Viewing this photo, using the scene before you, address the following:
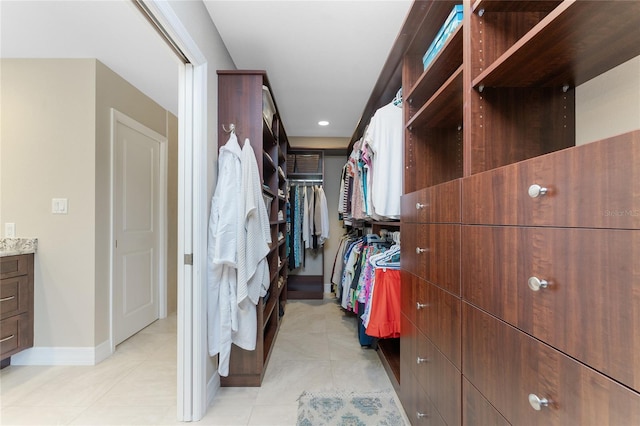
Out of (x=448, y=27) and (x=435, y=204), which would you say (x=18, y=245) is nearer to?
(x=435, y=204)

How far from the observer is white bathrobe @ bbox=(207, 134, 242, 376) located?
1.63 m

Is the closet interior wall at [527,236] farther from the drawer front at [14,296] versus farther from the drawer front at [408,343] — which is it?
the drawer front at [14,296]

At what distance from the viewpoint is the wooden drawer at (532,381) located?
0.51m

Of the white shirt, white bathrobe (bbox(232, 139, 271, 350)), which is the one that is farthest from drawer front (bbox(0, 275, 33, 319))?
the white shirt

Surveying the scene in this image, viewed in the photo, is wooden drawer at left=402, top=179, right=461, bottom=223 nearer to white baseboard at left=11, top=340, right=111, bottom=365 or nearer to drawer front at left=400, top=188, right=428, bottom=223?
drawer front at left=400, top=188, right=428, bottom=223

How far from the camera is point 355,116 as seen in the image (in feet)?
10.9

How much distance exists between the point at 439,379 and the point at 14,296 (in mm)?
2917

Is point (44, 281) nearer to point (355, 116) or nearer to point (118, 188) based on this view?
point (118, 188)

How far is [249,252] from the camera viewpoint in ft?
5.56

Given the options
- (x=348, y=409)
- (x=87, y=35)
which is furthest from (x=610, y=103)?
(x=87, y=35)

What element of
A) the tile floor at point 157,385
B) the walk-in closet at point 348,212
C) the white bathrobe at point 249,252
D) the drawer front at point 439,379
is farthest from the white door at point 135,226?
the drawer front at point 439,379

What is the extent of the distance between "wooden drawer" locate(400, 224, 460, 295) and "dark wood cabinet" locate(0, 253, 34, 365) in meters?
2.81

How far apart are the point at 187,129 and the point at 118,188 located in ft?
4.69

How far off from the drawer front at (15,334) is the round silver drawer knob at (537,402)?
310 centimetres
